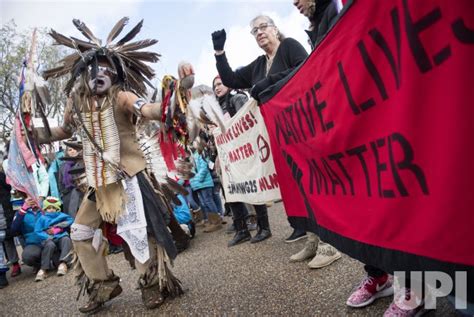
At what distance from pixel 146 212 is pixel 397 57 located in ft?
7.25

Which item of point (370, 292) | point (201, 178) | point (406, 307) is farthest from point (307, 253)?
point (201, 178)

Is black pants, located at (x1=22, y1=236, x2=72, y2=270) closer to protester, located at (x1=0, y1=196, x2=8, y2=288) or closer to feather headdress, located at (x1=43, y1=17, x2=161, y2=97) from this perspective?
protester, located at (x1=0, y1=196, x2=8, y2=288)

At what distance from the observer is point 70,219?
19.7ft

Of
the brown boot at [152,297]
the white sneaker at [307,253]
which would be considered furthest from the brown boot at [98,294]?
the white sneaker at [307,253]

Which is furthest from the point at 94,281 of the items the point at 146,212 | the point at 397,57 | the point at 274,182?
the point at 397,57

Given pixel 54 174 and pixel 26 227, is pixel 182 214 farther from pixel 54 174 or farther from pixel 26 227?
pixel 54 174

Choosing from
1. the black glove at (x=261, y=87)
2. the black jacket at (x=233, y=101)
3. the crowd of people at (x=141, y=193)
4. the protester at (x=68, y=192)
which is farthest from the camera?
the protester at (x=68, y=192)

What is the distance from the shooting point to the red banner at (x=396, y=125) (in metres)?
1.20

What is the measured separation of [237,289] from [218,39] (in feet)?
6.71

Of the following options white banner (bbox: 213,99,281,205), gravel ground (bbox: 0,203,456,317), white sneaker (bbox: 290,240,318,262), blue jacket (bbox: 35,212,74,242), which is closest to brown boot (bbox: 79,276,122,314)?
gravel ground (bbox: 0,203,456,317)

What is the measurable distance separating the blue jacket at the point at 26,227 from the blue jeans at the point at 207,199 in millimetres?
2475

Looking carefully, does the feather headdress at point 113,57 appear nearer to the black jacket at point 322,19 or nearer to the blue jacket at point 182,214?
the black jacket at point 322,19

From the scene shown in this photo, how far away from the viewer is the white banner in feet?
10.0

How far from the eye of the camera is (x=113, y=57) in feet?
10.4
